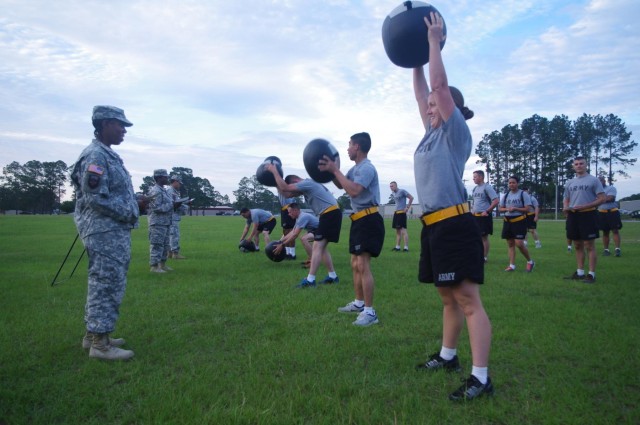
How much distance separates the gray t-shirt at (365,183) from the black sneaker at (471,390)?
2611 millimetres

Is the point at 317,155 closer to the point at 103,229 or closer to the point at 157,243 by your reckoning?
the point at 103,229

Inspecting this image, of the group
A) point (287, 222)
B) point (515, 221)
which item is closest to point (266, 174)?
point (287, 222)

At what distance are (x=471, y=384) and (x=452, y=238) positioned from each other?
1093 mm

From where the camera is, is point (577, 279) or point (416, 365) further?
point (577, 279)

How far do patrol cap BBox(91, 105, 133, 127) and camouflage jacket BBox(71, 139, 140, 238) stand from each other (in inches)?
10.1

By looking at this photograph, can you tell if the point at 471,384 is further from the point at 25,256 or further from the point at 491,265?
the point at 25,256

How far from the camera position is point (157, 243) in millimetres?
9078

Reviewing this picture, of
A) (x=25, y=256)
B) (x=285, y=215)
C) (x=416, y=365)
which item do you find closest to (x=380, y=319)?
(x=416, y=365)

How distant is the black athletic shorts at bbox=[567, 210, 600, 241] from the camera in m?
7.63

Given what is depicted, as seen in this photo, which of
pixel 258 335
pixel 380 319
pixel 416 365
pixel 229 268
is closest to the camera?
pixel 416 365

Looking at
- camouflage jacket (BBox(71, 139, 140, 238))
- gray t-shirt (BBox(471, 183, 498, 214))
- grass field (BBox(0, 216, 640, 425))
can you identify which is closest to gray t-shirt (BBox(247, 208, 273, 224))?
grass field (BBox(0, 216, 640, 425))

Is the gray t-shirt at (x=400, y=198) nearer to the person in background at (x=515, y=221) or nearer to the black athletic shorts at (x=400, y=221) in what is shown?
the black athletic shorts at (x=400, y=221)

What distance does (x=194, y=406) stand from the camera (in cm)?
281

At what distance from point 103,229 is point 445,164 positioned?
326cm
